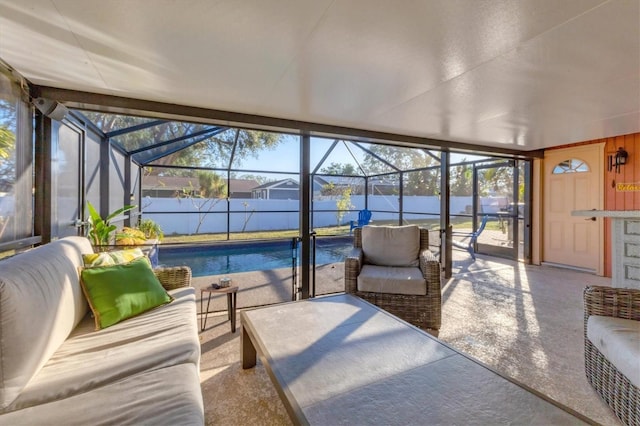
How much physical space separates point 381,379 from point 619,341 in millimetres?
1290

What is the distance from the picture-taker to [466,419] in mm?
1042

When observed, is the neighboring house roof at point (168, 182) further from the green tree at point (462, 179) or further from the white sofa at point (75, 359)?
the white sofa at point (75, 359)

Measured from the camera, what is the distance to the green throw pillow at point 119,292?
1.79 m

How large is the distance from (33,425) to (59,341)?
65 centimetres

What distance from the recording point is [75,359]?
4.62ft

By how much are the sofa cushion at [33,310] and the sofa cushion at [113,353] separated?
0.06m

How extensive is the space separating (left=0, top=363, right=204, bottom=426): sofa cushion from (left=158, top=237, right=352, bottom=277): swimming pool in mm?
2218

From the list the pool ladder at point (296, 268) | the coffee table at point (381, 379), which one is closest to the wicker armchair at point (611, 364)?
the coffee table at point (381, 379)

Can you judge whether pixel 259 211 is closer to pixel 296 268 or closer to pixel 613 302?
pixel 296 268

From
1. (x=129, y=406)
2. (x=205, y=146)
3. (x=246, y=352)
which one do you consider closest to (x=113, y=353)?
(x=129, y=406)

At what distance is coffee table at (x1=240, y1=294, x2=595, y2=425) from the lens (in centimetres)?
106

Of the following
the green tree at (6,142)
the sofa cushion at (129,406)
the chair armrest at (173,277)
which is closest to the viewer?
the sofa cushion at (129,406)

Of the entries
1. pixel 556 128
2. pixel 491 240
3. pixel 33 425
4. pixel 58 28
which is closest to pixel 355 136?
pixel 556 128

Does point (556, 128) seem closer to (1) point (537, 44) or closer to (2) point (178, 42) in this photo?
(1) point (537, 44)
